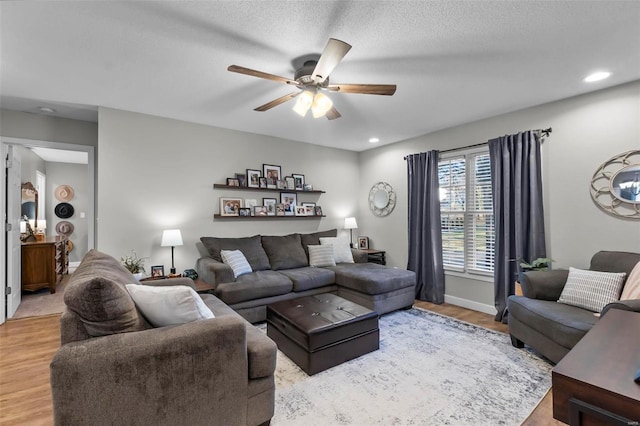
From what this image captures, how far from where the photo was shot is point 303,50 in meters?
2.18

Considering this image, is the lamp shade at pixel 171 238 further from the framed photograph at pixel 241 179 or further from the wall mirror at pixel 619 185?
the wall mirror at pixel 619 185

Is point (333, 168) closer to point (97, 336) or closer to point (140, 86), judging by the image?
point (140, 86)

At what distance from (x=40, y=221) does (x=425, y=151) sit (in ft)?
26.7

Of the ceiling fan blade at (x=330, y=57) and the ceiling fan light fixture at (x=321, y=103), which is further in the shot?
the ceiling fan light fixture at (x=321, y=103)

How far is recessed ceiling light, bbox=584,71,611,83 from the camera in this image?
2555 mm

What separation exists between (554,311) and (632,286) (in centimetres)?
57

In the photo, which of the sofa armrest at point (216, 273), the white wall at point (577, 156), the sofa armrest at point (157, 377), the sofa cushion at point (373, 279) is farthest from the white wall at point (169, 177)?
the white wall at point (577, 156)

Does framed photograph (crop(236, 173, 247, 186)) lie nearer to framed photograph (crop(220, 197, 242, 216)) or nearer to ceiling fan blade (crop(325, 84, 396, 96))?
framed photograph (crop(220, 197, 242, 216))

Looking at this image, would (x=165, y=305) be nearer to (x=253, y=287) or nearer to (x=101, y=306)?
(x=101, y=306)

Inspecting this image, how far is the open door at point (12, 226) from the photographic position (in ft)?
11.1

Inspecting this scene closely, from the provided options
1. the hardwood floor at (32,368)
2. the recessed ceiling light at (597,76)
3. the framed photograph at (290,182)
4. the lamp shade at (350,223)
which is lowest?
the hardwood floor at (32,368)

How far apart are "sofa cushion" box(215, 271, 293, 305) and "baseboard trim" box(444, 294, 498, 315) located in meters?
2.34

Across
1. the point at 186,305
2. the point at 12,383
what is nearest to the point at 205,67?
the point at 186,305

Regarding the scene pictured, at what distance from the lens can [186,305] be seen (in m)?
1.61
